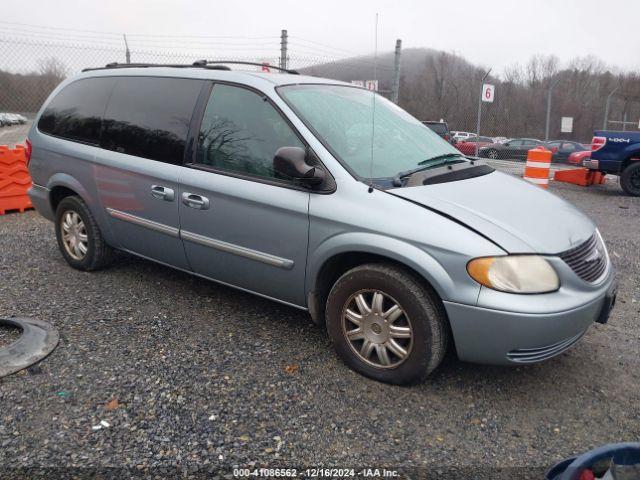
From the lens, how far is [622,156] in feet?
34.7

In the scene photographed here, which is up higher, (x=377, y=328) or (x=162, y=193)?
(x=162, y=193)

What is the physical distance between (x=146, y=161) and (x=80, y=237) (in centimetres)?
127

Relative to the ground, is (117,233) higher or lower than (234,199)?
lower

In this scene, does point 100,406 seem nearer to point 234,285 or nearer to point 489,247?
point 234,285

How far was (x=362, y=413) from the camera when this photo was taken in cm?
272

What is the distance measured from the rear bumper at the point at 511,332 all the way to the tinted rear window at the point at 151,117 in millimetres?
2191

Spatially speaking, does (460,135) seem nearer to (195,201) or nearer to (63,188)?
(63,188)

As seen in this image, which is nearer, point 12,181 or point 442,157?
point 442,157

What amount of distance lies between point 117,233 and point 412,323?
8.54ft

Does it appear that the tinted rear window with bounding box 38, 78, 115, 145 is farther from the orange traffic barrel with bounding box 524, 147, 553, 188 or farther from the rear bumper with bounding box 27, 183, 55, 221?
the orange traffic barrel with bounding box 524, 147, 553, 188

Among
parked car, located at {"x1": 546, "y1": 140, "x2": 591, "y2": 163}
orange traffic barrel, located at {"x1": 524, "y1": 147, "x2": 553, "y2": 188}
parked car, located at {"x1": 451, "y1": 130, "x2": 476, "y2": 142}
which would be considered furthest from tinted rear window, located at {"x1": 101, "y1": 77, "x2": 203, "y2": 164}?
parked car, located at {"x1": 451, "y1": 130, "x2": 476, "y2": 142}

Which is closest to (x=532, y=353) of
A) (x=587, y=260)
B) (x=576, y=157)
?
(x=587, y=260)

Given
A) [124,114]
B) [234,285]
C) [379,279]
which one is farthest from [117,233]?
[379,279]

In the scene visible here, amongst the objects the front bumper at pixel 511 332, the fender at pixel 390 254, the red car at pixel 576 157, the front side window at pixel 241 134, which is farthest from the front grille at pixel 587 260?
the red car at pixel 576 157
